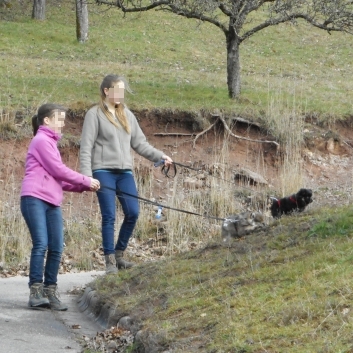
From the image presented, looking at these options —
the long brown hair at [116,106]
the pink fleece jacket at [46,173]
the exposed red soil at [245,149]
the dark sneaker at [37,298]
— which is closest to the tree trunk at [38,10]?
the exposed red soil at [245,149]

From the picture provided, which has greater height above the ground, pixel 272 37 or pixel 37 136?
pixel 272 37

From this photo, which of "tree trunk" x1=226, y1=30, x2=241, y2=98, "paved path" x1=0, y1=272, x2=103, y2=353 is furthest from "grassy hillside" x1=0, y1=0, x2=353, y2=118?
"paved path" x1=0, y1=272, x2=103, y2=353

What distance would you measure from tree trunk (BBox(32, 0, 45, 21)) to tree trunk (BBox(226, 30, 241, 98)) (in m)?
15.5

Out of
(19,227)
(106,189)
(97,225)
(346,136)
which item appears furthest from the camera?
(346,136)

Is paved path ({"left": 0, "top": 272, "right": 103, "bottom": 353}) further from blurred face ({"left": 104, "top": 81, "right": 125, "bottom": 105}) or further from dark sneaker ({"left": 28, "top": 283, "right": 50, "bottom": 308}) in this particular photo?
blurred face ({"left": 104, "top": 81, "right": 125, "bottom": 105})

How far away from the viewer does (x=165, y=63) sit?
26172 mm

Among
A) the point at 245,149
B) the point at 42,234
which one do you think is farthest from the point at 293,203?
the point at 245,149

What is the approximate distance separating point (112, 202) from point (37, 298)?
1363 mm

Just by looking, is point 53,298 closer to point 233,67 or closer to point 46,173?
point 46,173

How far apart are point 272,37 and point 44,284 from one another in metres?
27.6

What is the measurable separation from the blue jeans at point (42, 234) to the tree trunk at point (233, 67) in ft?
38.4

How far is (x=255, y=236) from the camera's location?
8305 mm

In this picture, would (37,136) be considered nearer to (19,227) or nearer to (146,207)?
(19,227)

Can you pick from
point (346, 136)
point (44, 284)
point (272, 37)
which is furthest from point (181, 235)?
point (272, 37)
